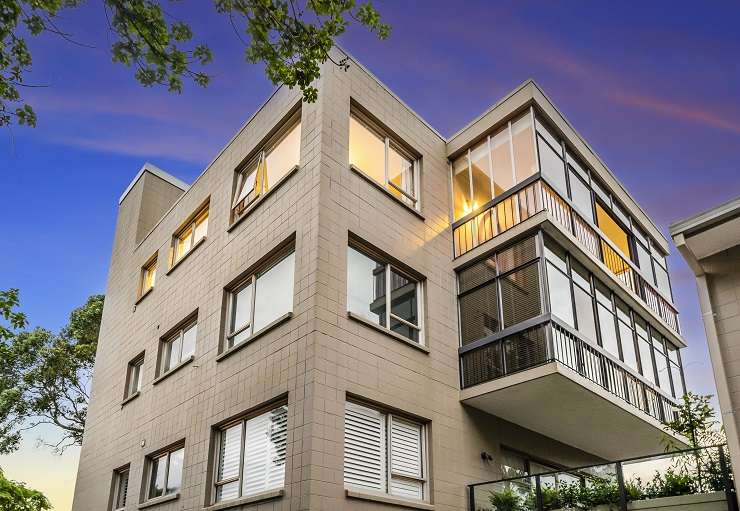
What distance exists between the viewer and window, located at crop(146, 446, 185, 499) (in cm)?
1411

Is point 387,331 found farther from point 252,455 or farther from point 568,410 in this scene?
point 568,410

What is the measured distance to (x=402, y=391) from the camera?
1229 centimetres

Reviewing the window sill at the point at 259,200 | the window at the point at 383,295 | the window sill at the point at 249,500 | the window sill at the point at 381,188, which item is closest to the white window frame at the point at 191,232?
the window sill at the point at 259,200

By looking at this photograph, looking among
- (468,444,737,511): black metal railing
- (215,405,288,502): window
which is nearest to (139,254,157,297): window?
(215,405,288,502): window

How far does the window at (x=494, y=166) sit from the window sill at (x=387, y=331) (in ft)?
12.5

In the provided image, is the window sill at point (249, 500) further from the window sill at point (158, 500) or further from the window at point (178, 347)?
the window at point (178, 347)

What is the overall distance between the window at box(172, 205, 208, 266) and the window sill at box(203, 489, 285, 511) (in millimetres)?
7013

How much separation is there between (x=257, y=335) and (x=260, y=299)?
46.4 inches

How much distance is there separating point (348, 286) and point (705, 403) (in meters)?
7.20

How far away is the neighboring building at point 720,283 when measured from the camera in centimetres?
868

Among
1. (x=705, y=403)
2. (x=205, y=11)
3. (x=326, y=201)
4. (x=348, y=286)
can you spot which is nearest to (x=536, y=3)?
(x=326, y=201)

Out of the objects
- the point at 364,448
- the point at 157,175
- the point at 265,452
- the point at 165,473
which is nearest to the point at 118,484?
the point at 165,473

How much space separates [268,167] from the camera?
597 inches

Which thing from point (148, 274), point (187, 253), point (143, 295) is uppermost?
point (148, 274)
